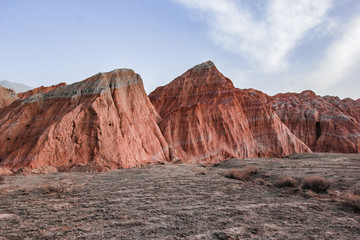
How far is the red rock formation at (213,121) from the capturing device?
1390 inches

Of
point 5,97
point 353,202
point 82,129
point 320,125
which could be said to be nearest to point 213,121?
point 82,129

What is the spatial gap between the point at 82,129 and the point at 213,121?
958 inches

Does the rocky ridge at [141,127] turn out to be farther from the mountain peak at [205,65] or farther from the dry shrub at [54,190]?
the dry shrub at [54,190]

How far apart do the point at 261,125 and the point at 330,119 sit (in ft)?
93.9

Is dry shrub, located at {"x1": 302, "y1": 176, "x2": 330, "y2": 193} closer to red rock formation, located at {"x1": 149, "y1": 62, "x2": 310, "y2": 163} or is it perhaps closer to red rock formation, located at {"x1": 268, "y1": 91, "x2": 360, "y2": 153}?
red rock formation, located at {"x1": 149, "y1": 62, "x2": 310, "y2": 163}

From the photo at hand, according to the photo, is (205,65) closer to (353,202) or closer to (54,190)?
(54,190)

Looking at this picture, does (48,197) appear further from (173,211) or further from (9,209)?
(173,211)

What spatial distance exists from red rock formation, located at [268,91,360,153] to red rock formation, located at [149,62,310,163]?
580 inches

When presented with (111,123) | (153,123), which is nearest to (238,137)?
(153,123)

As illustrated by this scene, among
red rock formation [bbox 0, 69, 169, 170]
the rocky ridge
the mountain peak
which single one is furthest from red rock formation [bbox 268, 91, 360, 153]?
red rock formation [bbox 0, 69, 169, 170]

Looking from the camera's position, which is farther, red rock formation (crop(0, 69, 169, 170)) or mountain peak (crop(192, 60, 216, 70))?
mountain peak (crop(192, 60, 216, 70))

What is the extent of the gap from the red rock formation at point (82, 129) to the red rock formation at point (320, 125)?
4864 centimetres

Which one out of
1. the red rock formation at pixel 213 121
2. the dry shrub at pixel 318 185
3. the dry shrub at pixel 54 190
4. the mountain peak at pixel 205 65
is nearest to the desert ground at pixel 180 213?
the dry shrub at pixel 54 190

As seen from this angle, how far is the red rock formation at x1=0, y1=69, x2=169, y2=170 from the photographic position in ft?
64.0
